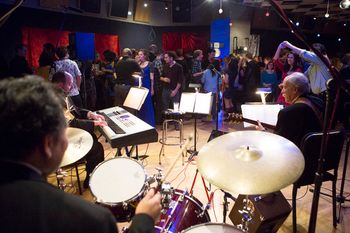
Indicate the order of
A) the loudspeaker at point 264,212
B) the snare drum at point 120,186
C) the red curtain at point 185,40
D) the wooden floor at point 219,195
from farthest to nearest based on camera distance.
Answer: the red curtain at point 185,40
the wooden floor at point 219,195
the loudspeaker at point 264,212
the snare drum at point 120,186

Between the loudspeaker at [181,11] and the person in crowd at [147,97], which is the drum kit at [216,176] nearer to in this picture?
the person in crowd at [147,97]

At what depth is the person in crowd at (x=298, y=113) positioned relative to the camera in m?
2.69

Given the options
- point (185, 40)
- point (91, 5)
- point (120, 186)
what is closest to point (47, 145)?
point (120, 186)

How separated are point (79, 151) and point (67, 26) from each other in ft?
23.9

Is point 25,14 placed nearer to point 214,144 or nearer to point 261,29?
point 214,144

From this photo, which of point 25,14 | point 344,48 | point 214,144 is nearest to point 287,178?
point 214,144

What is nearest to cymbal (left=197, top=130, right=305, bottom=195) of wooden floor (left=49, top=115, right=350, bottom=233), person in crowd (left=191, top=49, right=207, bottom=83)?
wooden floor (left=49, top=115, right=350, bottom=233)

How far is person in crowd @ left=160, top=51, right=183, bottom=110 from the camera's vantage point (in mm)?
6422

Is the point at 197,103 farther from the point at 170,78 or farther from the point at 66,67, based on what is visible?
the point at 66,67

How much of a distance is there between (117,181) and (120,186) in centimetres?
6

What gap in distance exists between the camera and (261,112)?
308cm

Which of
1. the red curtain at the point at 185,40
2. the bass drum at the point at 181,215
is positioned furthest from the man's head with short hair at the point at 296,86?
the red curtain at the point at 185,40

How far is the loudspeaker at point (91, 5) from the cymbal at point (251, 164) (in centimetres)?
848

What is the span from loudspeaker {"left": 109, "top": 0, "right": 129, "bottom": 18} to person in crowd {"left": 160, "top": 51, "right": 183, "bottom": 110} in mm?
4751
